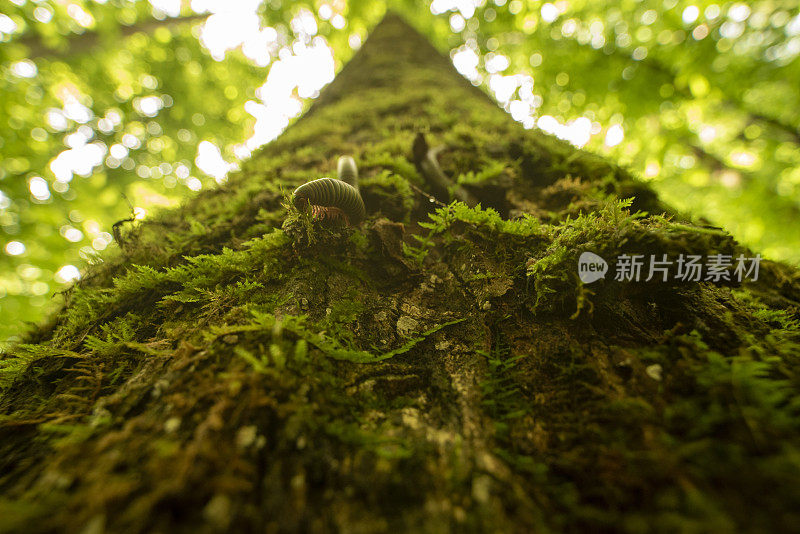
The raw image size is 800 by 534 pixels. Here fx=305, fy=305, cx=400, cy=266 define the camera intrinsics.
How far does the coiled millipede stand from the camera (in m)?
2.19

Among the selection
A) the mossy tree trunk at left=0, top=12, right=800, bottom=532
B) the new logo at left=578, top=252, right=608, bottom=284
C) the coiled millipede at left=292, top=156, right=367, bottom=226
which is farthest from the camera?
the coiled millipede at left=292, top=156, right=367, bottom=226

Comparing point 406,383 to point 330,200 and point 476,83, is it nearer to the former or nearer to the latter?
point 330,200

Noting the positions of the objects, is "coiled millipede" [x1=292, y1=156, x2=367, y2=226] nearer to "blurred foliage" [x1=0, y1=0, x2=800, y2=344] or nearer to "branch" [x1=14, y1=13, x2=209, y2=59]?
"blurred foliage" [x1=0, y1=0, x2=800, y2=344]

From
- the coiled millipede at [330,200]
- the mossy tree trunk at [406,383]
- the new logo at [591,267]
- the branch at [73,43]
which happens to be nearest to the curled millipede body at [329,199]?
the coiled millipede at [330,200]

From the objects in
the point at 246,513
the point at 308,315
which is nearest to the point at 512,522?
the point at 246,513

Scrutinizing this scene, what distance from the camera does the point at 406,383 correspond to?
5.79 feet

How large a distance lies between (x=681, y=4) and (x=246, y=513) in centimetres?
982

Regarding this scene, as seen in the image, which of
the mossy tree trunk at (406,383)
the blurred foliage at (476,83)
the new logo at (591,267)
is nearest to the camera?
the mossy tree trunk at (406,383)

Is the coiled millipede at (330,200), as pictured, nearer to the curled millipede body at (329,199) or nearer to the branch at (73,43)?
the curled millipede body at (329,199)

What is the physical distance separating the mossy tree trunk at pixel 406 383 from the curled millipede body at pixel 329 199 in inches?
5.4

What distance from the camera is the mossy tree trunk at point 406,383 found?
3.62 ft

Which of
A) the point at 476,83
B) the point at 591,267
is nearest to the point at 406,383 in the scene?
the point at 591,267

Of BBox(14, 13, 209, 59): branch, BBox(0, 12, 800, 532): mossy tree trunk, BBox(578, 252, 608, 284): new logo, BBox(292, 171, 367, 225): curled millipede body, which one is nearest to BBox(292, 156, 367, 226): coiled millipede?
BBox(292, 171, 367, 225): curled millipede body

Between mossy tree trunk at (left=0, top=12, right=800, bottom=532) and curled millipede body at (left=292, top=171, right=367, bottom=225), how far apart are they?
0.14 meters
